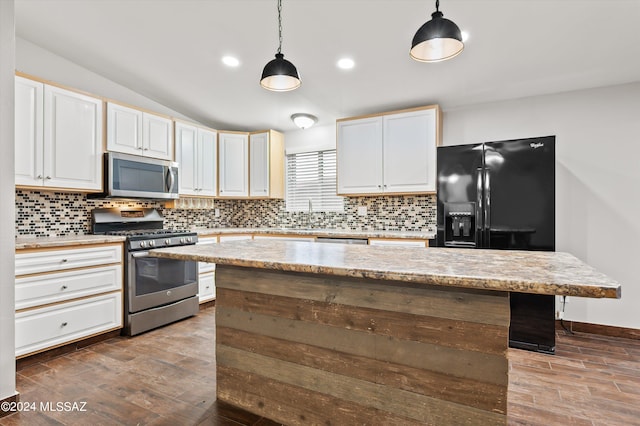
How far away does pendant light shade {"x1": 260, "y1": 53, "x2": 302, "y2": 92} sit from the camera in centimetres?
208

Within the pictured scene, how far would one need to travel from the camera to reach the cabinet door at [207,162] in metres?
4.43

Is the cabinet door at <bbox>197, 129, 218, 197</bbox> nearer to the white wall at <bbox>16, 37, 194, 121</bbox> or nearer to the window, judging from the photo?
the white wall at <bbox>16, 37, 194, 121</bbox>

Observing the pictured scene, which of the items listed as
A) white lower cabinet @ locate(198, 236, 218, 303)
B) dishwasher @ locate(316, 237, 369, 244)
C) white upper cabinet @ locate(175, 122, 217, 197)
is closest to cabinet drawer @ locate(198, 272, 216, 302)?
white lower cabinet @ locate(198, 236, 218, 303)

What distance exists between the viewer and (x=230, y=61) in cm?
345

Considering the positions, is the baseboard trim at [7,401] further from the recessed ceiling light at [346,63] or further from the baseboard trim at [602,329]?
the baseboard trim at [602,329]

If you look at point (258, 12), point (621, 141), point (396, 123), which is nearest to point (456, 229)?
point (396, 123)

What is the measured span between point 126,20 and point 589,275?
3.77 meters

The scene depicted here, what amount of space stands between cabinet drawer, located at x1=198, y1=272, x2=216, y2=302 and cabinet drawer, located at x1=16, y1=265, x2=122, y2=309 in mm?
1000

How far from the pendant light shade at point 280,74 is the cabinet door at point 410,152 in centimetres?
195

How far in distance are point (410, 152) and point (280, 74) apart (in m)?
2.18

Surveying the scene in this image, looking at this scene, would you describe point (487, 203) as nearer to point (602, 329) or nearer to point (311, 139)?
point (602, 329)

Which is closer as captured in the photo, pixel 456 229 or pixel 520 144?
pixel 520 144

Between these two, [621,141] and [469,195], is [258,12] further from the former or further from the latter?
[621,141]

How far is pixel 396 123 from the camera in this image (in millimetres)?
3887
